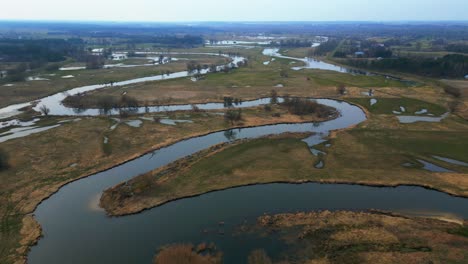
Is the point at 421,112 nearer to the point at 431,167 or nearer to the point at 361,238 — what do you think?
the point at 431,167

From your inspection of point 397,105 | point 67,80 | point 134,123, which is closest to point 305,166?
point 134,123

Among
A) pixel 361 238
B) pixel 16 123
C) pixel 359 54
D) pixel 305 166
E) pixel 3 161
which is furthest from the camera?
pixel 359 54

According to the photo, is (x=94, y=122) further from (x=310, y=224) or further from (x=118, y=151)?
(x=310, y=224)

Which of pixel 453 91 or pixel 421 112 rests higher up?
pixel 453 91

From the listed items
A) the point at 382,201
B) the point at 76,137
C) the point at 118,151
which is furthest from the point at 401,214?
the point at 76,137

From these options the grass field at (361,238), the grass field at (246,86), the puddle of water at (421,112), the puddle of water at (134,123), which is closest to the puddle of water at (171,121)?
the puddle of water at (134,123)

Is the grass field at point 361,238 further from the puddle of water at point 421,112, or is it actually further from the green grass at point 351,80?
the green grass at point 351,80
